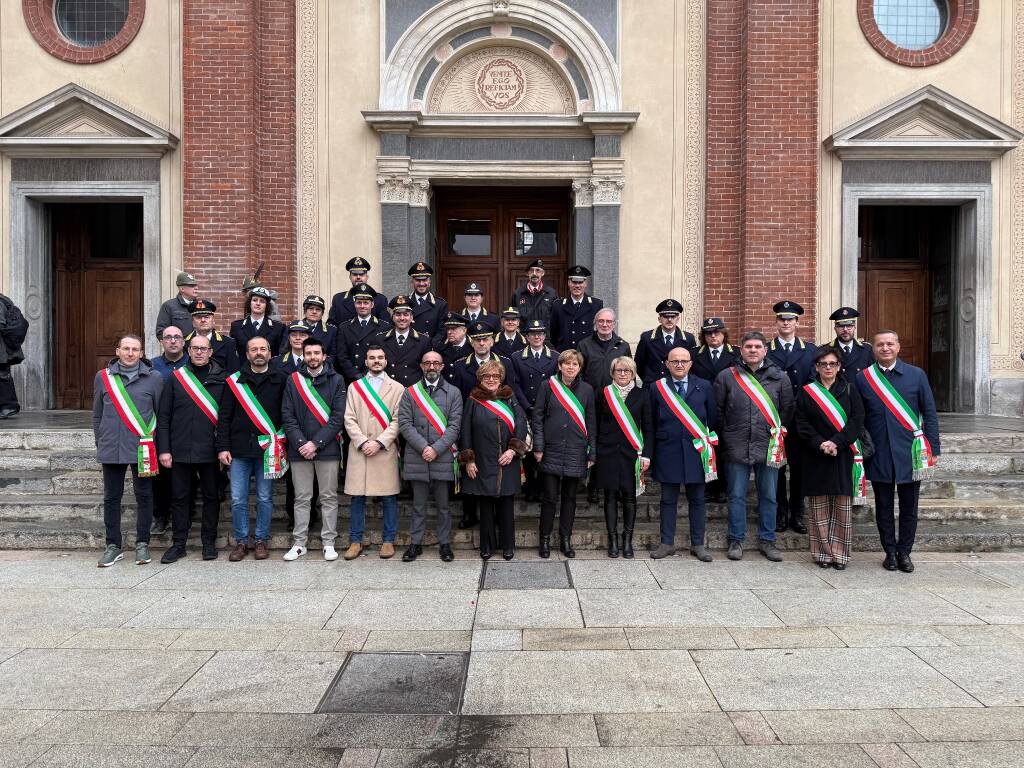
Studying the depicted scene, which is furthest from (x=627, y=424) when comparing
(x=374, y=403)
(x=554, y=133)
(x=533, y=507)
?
(x=554, y=133)

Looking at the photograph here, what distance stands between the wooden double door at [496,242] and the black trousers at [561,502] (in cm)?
566

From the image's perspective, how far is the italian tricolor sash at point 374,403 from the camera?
6891mm

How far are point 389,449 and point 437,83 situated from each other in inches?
271

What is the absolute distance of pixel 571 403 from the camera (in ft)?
22.3

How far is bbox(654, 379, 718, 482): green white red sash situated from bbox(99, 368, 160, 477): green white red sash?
15.6 feet

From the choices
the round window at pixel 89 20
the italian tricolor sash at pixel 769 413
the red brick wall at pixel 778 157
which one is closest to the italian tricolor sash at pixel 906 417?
the italian tricolor sash at pixel 769 413

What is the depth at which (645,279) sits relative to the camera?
1119cm

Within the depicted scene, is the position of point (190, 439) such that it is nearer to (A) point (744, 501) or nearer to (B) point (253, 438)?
(B) point (253, 438)

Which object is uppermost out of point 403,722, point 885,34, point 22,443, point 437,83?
point 885,34

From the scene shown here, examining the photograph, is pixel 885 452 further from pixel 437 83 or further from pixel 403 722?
pixel 437 83

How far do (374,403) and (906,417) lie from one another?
15.9 feet

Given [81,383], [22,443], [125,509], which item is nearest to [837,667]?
[125,509]

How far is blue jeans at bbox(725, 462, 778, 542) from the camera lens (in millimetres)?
6766

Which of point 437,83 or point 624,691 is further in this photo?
point 437,83
